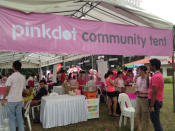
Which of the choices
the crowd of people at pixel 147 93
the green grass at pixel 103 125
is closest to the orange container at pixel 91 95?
the crowd of people at pixel 147 93

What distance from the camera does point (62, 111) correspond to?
395 centimetres

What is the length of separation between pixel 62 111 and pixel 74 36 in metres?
2.03

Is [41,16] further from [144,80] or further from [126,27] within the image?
[144,80]

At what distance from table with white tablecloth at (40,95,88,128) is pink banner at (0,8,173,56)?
157 cm

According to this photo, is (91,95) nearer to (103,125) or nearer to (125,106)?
(103,125)

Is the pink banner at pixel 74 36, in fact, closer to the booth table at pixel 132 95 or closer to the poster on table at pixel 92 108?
the booth table at pixel 132 95

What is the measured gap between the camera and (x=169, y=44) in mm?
4027

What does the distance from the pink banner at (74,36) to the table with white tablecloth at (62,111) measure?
157 cm

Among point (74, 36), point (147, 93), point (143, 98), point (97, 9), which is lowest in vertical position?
point (143, 98)

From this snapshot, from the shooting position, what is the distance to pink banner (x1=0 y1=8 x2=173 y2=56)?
101 inches

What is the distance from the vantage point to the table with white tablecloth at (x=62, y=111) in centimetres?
377

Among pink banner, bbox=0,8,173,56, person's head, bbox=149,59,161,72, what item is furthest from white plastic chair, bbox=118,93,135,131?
person's head, bbox=149,59,161,72

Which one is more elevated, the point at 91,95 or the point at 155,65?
the point at 155,65

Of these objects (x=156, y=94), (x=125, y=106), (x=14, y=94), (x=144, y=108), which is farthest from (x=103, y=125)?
(x=14, y=94)
